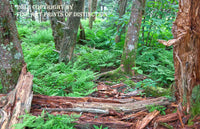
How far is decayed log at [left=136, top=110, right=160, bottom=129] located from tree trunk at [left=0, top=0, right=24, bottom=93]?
8.00ft

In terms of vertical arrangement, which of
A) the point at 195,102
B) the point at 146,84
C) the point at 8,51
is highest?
the point at 8,51

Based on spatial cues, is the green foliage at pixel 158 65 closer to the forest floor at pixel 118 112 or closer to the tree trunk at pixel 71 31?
the forest floor at pixel 118 112

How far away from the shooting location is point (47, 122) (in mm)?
2125

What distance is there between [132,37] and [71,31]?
6.65ft

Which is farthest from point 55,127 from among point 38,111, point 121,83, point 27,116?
point 121,83

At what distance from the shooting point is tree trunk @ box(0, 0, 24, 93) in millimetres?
2609

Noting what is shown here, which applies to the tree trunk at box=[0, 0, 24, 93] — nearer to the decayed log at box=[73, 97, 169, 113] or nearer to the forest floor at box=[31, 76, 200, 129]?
the forest floor at box=[31, 76, 200, 129]

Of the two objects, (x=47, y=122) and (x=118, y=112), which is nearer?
(x=47, y=122)

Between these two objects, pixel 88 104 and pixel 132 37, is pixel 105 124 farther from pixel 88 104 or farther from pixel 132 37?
pixel 132 37

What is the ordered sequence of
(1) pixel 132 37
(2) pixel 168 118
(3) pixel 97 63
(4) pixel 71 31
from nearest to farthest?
(2) pixel 168 118 < (1) pixel 132 37 < (4) pixel 71 31 < (3) pixel 97 63

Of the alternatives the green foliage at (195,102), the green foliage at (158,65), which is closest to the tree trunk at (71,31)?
the green foliage at (158,65)

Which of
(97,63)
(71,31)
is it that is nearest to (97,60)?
(97,63)

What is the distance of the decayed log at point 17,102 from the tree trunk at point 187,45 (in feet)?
8.34

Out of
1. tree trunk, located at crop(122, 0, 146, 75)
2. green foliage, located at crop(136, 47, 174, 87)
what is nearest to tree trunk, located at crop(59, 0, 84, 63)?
tree trunk, located at crop(122, 0, 146, 75)
